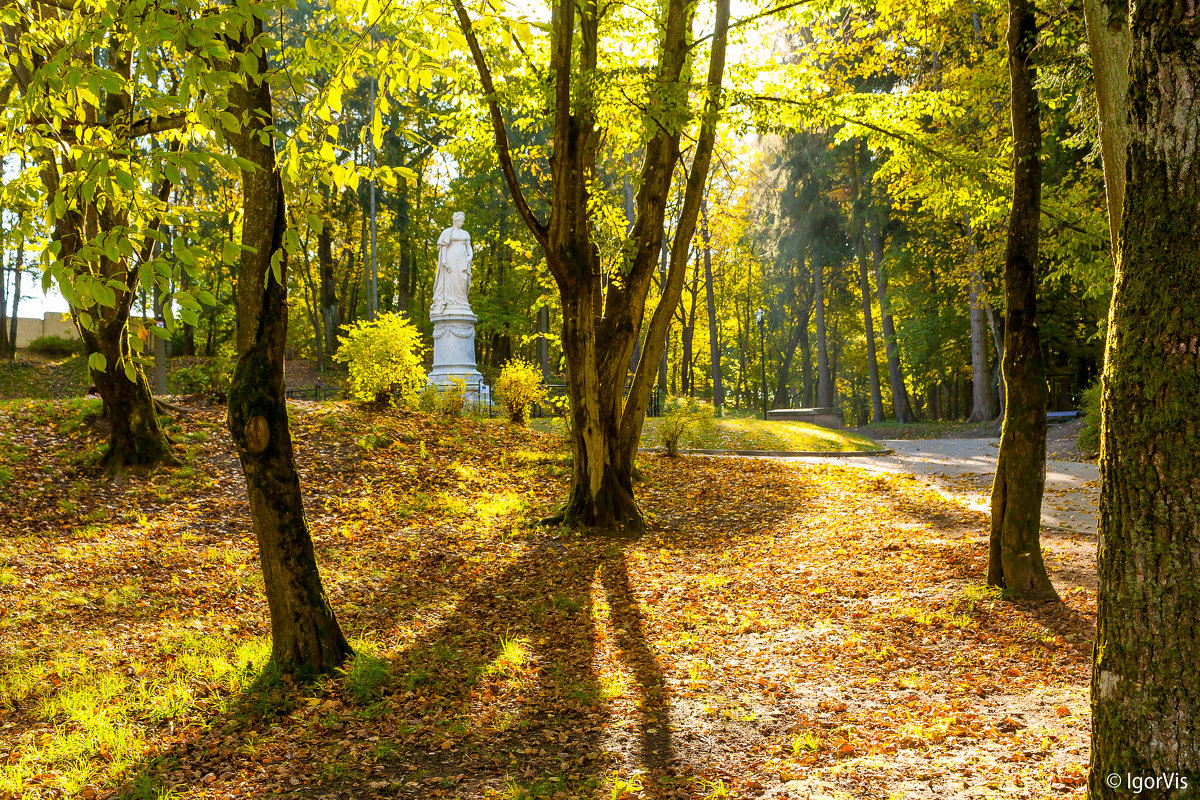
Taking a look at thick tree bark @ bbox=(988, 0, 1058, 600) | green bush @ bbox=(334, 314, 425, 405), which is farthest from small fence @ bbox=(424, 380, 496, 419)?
thick tree bark @ bbox=(988, 0, 1058, 600)

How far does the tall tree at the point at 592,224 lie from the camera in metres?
7.88

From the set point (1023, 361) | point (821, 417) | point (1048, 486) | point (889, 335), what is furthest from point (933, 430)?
point (1023, 361)

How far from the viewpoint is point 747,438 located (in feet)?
56.3

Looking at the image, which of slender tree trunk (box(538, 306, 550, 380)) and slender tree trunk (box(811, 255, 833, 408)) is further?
slender tree trunk (box(538, 306, 550, 380))

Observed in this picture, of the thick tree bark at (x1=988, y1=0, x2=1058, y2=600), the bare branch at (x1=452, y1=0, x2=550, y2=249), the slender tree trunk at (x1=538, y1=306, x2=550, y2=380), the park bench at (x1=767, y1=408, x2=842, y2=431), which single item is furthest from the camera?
the slender tree trunk at (x1=538, y1=306, x2=550, y2=380)

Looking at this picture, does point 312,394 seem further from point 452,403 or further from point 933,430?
point 933,430

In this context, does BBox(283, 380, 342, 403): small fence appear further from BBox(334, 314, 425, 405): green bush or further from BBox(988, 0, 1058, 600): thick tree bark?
BBox(988, 0, 1058, 600): thick tree bark

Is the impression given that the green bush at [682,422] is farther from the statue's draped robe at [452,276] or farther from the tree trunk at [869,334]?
the tree trunk at [869,334]

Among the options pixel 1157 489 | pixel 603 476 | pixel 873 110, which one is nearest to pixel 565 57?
pixel 873 110

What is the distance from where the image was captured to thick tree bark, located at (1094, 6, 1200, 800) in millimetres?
2014

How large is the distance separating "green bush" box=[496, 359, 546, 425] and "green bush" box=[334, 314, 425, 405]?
7.15 feet

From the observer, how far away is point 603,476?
359 inches

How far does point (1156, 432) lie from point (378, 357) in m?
12.9

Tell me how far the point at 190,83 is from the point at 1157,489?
312 cm
